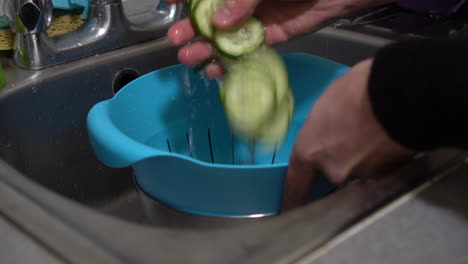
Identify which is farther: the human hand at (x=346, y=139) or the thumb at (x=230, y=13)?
the thumb at (x=230, y=13)

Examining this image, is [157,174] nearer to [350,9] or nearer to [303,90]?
[303,90]

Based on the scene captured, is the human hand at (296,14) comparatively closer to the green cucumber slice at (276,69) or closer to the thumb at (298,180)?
the green cucumber slice at (276,69)

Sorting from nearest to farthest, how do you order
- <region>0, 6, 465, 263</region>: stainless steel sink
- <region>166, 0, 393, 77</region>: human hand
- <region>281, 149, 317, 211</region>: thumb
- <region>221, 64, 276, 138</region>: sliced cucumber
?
1. <region>0, 6, 465, 263</region>: stainless steel sink
2. <region>281, 149, 317, 211</region>: thumb
3. <region>221, 64, 276, 138</region>: sliced cucumber
4. <region>166, 0, 393, 77</region>: human hand

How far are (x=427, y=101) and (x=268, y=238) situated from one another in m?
0.15

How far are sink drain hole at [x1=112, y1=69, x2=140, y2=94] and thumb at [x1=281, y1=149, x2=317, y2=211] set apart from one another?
0.38 meters

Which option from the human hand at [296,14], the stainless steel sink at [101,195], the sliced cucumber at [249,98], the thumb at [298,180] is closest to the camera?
the stainless steel sink at [101,195]

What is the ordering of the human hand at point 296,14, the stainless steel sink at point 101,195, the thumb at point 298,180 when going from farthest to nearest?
the human hand at point 296,14, the thumb at point 298,180, the stainless steel sink at point 101,195

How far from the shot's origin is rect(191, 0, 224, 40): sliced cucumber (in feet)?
2.00

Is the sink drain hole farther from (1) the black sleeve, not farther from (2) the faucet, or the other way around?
(1) the black sleeve

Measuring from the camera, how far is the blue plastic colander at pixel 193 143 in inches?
18.2

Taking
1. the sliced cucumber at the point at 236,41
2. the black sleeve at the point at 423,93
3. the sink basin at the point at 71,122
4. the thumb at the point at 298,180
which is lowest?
the sink basin at the point at 71,122

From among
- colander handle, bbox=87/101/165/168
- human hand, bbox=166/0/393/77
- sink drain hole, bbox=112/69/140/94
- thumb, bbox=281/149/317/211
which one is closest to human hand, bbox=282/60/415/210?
thumb, bbox=281/149/317/211

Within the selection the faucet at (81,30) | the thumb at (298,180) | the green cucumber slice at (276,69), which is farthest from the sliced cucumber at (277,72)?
the faucet at (81,30)

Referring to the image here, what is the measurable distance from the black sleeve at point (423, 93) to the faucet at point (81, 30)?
473 mm
